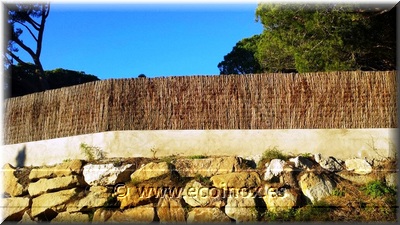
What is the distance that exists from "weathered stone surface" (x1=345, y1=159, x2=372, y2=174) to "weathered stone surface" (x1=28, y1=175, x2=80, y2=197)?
4.93 metres

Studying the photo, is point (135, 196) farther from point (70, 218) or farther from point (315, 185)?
point (315, 185)

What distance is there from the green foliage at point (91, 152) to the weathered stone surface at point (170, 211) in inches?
61.9

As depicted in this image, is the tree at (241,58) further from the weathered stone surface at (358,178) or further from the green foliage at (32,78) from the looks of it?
the weathered stone surface at (358,178)

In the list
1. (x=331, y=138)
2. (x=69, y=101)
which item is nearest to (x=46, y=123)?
(x=69, y=101)

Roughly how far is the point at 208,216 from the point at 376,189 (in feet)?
9.51

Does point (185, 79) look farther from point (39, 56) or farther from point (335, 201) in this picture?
point (39, 56)

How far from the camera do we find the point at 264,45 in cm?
1241

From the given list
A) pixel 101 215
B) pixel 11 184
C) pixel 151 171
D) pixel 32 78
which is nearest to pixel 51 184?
pixel 11 184

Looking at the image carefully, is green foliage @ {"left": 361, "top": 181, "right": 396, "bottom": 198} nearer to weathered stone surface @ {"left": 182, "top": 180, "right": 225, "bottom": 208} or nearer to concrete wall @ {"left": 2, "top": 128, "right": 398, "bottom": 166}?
concrete wall @ {"left": 2, "top": 128, "right": 398, "bottom": 166}

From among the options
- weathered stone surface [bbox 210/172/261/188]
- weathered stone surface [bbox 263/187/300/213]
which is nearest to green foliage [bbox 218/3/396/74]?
weathered stone surface [bbox 210/172/261/188]

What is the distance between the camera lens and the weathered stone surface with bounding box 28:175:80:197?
8531mm

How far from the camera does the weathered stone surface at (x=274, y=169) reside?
26.3 feet

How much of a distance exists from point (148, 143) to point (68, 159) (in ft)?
5.55

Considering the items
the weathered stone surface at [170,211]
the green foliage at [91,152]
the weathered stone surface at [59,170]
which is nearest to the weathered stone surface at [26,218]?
the weathered stone surface at [59,170]
